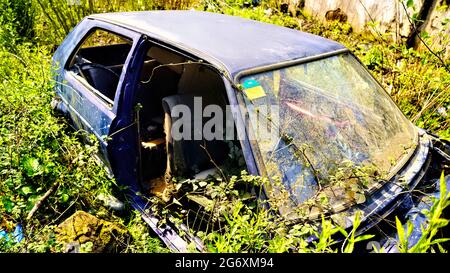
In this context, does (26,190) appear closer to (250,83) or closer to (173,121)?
(173,121)

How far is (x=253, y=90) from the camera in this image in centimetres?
183

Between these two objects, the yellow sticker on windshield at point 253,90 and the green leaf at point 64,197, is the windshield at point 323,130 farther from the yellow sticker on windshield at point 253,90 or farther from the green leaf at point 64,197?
the green leaf at point 64,197

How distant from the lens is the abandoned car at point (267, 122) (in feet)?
5.73

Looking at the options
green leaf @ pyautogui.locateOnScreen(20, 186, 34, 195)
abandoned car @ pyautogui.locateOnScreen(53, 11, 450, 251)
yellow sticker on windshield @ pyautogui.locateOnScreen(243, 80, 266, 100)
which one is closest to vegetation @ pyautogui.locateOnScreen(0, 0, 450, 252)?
green leaf @ pyautogui.locateOnScreen(20, 186, 34, 195)

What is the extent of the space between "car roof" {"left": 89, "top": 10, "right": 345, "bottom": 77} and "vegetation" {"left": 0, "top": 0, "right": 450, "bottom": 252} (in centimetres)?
71

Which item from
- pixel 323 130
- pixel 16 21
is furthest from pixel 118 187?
pixel 16 21

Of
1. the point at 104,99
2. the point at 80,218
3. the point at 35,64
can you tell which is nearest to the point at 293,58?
the point at 104,99

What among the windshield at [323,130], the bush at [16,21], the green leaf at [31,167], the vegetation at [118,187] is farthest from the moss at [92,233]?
the bush at [16,21]

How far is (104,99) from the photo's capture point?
2.62m

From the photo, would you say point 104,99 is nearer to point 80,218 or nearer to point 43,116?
point 43,116

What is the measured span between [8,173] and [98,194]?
25.0 inches

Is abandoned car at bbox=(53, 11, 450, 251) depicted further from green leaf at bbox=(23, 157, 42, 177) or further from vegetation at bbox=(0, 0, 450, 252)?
green leaf at bbox=(23, 157, 42, 177)

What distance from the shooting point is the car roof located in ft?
6.41
